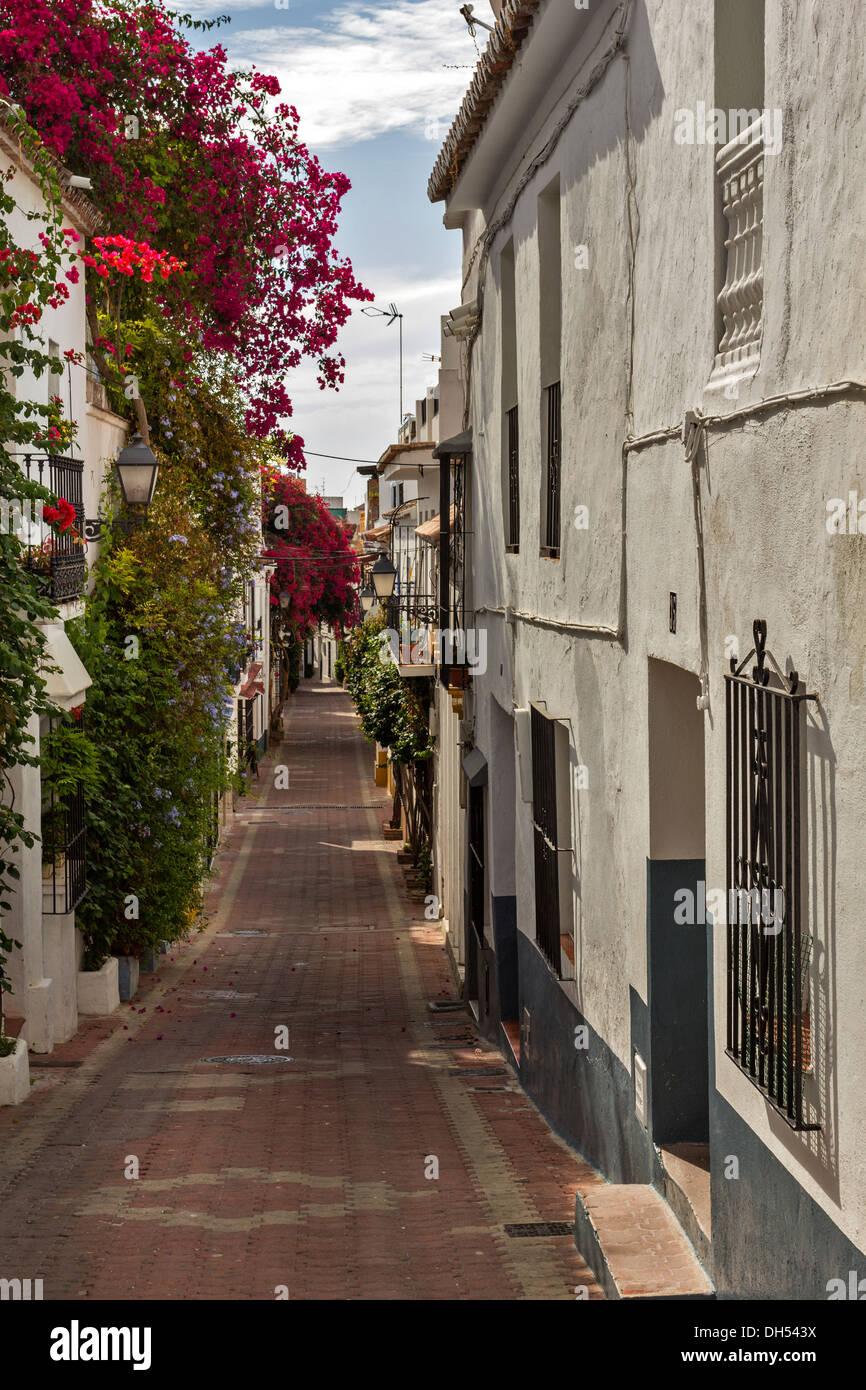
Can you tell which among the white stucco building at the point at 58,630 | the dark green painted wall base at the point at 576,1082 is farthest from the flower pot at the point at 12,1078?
the dark green painted wall base at the point at 576,1082

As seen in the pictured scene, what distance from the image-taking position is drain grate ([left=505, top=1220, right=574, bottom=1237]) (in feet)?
24.0

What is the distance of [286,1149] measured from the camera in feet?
30.4

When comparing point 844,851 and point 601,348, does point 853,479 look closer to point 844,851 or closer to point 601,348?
point 844,851

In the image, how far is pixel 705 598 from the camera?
5715mm

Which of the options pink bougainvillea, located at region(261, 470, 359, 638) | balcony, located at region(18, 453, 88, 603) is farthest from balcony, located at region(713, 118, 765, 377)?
pink bougainvillea, located at region(261, 470, 359, 638)

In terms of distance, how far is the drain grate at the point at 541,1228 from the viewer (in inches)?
288

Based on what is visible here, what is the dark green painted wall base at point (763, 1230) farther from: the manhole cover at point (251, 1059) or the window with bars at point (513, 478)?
the manhole cover at point (251, 1059)

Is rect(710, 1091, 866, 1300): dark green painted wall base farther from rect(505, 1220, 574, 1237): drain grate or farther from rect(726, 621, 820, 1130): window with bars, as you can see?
rect(505, 1220, 574, 1237): drain grate

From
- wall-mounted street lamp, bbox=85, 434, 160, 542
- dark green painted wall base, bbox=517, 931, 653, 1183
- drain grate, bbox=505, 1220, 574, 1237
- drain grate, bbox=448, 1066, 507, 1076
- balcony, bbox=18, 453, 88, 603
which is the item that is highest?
wall-mounted street lamp, bbox=85, 434, 160, 542

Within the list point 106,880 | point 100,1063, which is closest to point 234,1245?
point 100,1063

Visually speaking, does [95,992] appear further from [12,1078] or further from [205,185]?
[205,185]

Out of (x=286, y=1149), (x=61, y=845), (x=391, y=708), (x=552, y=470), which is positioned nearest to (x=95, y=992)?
(x=61, y=845)

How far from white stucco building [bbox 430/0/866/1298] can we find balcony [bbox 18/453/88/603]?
3530 mm

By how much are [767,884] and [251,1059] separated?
8.47 metres
